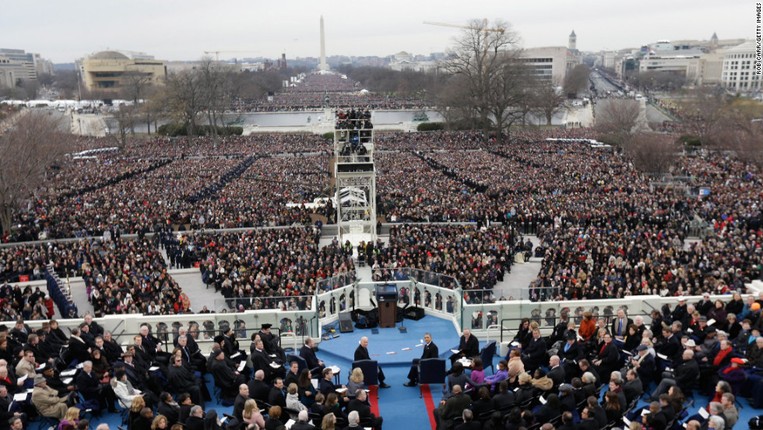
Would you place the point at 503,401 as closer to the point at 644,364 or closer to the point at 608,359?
the point at 608,359

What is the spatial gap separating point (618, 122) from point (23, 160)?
51.3 meters

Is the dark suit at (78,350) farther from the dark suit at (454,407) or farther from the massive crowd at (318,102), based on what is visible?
the massive crowd at (318,102)

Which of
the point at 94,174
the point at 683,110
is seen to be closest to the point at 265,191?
the point at 94,174

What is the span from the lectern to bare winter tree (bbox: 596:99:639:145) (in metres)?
44.9

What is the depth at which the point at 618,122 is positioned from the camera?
60594mm

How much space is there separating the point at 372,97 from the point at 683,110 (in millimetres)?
66913

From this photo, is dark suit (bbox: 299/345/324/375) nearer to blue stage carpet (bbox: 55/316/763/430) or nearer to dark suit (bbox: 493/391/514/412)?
blue stage carpet (bbox: 55/316/763/430)

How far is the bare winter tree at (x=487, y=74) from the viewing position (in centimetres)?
6562

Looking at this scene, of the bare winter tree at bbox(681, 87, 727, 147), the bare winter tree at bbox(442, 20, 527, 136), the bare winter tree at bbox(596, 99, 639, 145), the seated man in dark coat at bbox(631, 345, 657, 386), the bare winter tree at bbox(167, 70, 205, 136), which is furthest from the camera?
the bare winter tree at bbox(167, 70, 205, 136)

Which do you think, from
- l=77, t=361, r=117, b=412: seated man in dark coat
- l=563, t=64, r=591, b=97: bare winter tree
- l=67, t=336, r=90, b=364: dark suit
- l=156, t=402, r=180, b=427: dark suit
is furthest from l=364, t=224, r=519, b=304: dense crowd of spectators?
l=563, t=64, r=591, b=97: bare winter tree

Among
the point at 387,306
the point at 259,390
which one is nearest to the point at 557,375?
the point at 259,390

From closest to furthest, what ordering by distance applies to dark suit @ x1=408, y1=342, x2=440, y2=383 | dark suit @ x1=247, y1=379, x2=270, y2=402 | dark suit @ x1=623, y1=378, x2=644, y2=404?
dark suit @ x1=623, y1=378, x2=644, y2=404
dark suit @ x1=247, y1=379, x2=270, y2=402
dark suit @ x1=408, y1=342, x2=440, y2=383

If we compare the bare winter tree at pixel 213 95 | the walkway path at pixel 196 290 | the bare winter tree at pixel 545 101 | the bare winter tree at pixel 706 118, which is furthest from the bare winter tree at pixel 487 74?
the walkway path at pixel 196 290

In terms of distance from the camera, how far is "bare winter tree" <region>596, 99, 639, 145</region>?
58.3 meters
